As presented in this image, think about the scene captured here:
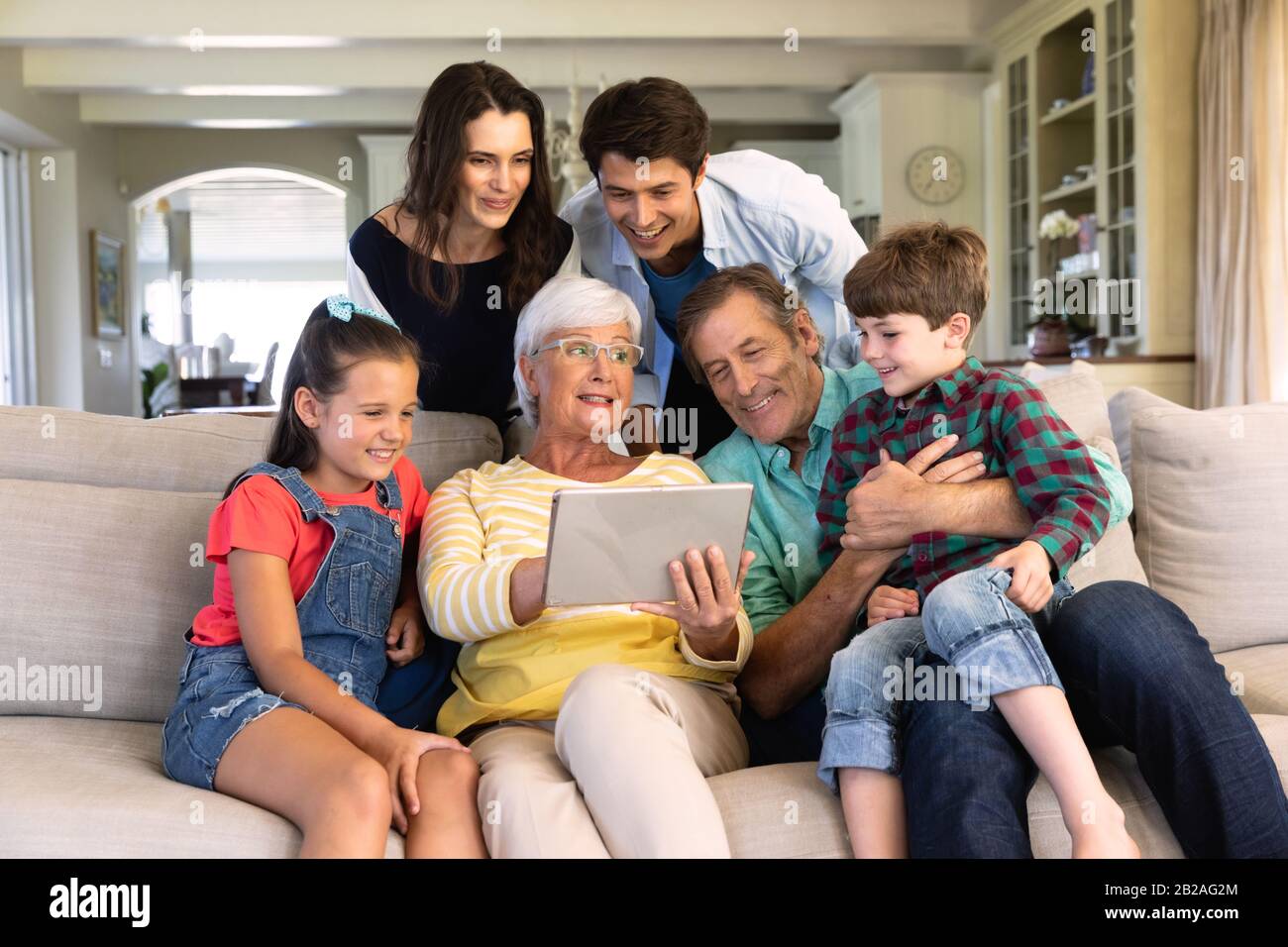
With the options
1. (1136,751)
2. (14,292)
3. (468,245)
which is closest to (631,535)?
(1136,751)

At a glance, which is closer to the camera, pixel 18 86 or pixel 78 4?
pixel 78 4

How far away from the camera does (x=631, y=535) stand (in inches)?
56.6

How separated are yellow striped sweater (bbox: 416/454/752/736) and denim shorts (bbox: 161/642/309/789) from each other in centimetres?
25

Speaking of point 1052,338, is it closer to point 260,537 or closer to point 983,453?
point 983,453

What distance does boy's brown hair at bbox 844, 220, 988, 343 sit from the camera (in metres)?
1.67

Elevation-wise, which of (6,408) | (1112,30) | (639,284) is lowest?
(6,408)

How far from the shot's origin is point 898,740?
4.78ft

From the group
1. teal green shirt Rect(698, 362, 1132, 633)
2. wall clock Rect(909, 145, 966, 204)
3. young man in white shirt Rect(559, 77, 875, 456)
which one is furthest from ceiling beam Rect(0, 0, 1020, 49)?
teal green shirt Rect(698, 362, 1132, 633)

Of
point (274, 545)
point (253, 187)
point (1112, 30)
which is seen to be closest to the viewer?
point (274, 545)

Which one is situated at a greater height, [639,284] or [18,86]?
[18,86]

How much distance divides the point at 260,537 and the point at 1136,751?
1113 millimetres
